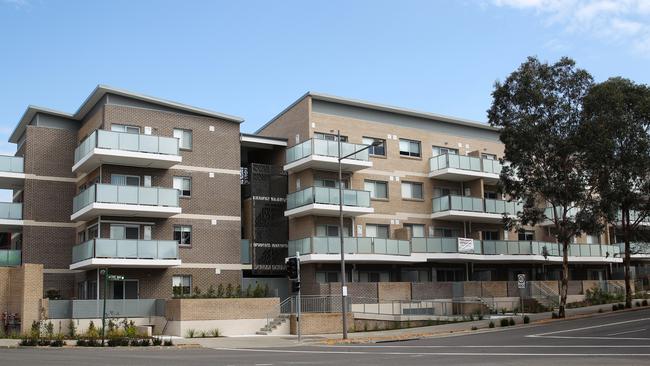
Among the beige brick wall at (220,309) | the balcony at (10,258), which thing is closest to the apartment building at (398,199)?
the beige brick wall at (220,309)

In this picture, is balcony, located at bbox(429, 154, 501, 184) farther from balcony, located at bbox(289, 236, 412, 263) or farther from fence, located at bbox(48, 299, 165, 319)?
fence, located at bbox(48, 299, 165, 319)

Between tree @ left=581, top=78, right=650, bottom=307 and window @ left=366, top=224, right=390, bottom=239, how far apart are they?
12.8m

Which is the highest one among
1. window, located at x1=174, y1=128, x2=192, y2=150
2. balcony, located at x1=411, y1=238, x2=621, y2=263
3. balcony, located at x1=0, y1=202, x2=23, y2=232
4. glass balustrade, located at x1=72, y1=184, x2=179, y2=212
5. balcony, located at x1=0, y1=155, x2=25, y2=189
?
window, located at x1=174, y1=128, x2=192, y2=150

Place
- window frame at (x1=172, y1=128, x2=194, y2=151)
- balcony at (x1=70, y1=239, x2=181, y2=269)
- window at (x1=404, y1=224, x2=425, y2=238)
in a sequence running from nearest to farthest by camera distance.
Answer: balcony at (x1=70, y1=239, x2=181, y2=269) → window frame at (x1=172, y1=128, x2=194, y2=151) → window at (x1=404, y1=224, x2=425, y2=238)

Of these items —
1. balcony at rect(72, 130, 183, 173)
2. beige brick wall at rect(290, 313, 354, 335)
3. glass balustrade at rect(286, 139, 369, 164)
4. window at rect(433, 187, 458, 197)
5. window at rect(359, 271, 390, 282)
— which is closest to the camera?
beige brick wall at rect(290, 313, 354, 335)

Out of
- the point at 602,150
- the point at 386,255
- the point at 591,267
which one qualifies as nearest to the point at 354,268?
the point at 386,255

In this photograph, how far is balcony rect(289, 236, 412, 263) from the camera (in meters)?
40.0

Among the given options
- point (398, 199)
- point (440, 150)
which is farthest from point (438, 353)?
point (440, 150)

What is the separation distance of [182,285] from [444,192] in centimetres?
1939

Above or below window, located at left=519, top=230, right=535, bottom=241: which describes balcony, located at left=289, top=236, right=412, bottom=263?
below

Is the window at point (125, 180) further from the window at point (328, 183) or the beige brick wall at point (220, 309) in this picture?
the window at point (328, 183)

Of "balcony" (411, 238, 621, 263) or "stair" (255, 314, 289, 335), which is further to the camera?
"balcony" (411, 238, 621, 263)

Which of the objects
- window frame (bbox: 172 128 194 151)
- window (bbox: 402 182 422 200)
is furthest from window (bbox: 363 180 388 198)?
window frame (bbox: 172 128 194 151)

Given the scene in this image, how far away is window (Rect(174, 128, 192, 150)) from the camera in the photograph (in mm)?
40781
